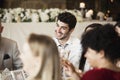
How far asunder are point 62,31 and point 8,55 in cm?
61

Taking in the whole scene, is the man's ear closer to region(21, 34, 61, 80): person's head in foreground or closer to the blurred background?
region(21, 34, 61, 80): person's head in foreground

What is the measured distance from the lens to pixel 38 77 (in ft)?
5.61

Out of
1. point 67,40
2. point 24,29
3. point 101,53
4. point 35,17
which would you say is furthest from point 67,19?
point 24,29

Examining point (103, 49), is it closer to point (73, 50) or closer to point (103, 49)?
point (103, 49)

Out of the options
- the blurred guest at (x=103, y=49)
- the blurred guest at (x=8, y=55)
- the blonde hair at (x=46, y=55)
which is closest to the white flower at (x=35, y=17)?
the blurred guest at (x=8, y=55)

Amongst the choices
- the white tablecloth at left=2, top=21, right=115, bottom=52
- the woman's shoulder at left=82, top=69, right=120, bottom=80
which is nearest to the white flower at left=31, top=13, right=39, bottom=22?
the white tablecloth at left=2, top=21, right=115, bottom=52

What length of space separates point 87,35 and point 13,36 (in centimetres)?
369

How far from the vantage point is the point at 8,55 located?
3.16m

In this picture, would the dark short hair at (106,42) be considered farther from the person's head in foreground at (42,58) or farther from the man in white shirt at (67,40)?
the man in white shirt at (67,40)

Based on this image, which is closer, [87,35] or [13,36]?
[87,35]

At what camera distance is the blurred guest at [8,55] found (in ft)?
10.1

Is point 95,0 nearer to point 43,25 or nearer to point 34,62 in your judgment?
point 43,25

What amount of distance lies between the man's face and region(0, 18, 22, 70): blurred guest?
477 millimetres

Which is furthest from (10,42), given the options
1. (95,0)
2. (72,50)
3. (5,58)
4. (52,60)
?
(95,0)
